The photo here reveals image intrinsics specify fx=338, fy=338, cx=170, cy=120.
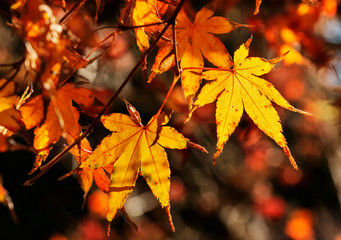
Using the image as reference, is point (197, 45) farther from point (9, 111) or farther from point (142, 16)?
point (9, 111)

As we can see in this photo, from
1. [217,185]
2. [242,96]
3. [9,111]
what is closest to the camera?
[9,111]

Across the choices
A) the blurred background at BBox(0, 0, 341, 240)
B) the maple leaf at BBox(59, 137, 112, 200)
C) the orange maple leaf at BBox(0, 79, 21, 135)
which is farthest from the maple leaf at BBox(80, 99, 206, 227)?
the blurred background at BBox(0, 0, 341, 240)

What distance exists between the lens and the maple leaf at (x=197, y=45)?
655 mm

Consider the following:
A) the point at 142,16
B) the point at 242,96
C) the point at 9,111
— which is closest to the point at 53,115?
the point at 9,111

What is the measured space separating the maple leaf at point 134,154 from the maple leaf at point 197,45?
0.28 ft

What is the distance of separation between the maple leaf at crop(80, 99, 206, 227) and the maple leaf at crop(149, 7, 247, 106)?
0.09m

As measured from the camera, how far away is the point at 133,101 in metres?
3.73

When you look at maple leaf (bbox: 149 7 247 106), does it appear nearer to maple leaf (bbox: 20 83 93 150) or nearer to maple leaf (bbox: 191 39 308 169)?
maple leaf (bbox: 191 39 308 169)

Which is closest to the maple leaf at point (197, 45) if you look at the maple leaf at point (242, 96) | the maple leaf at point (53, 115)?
the maple leaf at point (242, 96)

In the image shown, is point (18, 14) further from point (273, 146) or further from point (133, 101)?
point (273, 146)

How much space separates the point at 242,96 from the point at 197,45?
0.46 feet

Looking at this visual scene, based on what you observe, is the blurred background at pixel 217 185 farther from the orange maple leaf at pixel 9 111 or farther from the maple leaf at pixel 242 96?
the orange maple leaf at pixel 9 111

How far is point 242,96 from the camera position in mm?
704

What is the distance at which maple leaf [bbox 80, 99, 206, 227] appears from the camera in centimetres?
61
